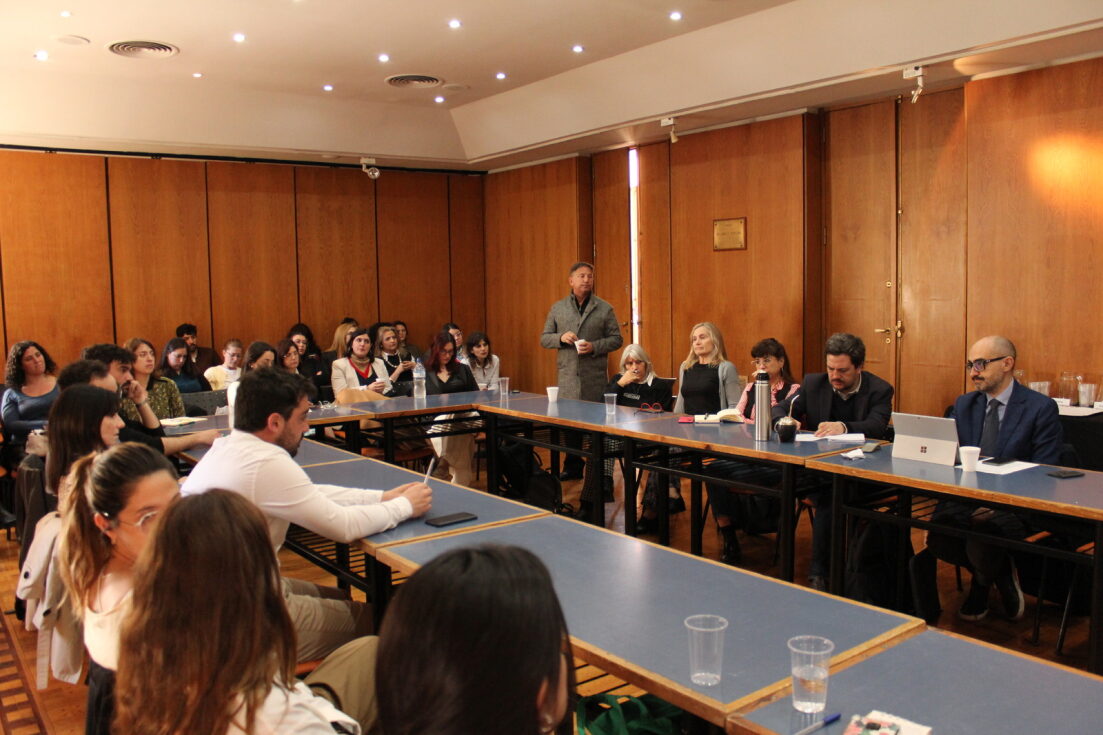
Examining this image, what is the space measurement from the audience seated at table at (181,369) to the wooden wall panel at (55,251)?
1.43m

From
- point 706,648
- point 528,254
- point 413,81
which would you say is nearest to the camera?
point 706,648

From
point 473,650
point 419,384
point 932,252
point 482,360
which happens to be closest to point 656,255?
point 482,360

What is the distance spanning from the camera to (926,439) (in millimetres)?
3604

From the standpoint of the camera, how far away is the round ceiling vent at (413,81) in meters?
8.07

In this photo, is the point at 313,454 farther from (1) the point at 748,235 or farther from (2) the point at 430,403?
(1) the point at 748,235

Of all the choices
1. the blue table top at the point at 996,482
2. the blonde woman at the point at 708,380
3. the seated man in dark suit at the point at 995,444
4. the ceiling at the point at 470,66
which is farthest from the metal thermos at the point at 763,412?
the ceiling at the point at 470,66

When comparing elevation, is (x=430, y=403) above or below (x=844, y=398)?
below

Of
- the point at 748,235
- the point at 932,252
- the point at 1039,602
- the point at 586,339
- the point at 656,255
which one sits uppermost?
the point at 748,235

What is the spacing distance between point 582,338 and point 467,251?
423 cm

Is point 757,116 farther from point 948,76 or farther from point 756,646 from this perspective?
point 756,646

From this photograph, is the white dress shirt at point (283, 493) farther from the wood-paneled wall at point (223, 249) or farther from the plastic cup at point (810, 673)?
the wood-paneled wall at point (223, 249)

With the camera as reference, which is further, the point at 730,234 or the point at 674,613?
the point at 730,234

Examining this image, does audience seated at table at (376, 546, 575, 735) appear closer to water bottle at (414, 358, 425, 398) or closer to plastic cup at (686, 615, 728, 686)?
A: plastic cup at (686, 615, 728, 686)

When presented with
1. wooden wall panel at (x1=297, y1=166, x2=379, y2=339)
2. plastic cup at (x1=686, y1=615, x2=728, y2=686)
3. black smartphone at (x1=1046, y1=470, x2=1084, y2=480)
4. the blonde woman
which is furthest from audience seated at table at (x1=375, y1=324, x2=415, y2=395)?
plastic cup at (x1=686, y1=615, x2=728, y2=686)
